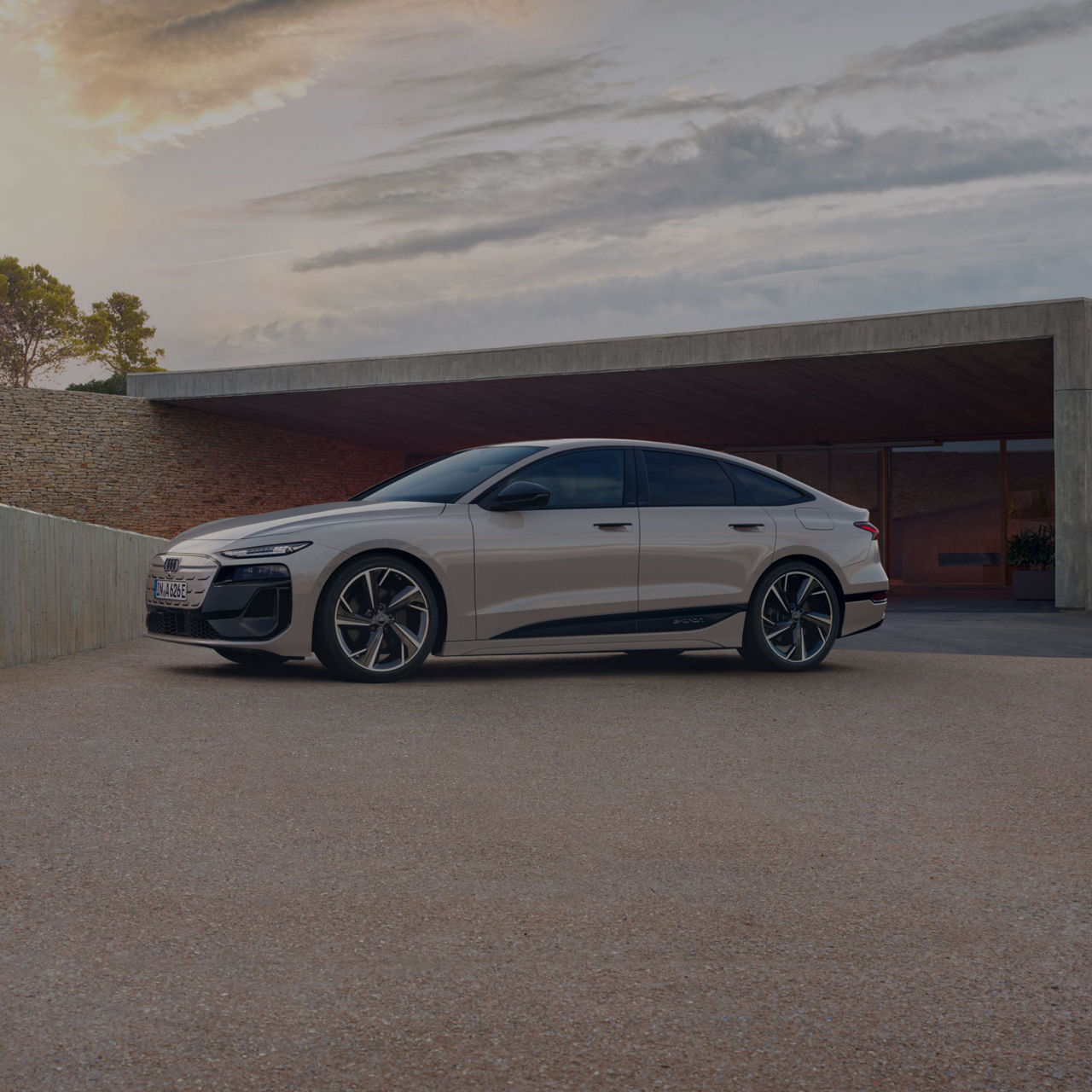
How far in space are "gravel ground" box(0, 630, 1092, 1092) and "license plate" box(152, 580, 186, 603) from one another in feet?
3.62

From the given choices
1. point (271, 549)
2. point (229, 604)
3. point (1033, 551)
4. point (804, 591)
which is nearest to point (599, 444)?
point (804, 591)

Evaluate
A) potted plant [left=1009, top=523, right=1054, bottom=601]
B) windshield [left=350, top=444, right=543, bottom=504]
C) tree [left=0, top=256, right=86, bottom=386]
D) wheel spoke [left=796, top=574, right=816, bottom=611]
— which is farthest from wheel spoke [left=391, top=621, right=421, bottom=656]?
tree [left=0, top=256, right=86, bottom=386]

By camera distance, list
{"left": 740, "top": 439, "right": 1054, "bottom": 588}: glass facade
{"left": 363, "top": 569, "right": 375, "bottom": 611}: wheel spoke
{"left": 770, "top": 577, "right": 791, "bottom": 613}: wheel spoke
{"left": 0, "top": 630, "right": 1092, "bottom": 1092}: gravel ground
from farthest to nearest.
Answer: {"left": 740, "top": 439, "right": 1054, "bottom": 588}: glass facade
{"left": 770, "top": 577, "right": 791, "bottom": 613}: wheel spoke
{"left": 363, "top": 569, "right": 375, "bottom": 611}: wheel spoke
{"left": 0, "top": 630, "right": 1092, "bottom": 1092}: gravel ground

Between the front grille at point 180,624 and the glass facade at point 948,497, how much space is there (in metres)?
22.8

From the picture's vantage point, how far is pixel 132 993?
3.16m

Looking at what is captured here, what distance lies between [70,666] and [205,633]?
2.08 metres

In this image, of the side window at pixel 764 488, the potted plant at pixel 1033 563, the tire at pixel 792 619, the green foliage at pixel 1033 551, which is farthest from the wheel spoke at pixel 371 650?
the green foliage at pixel 1033 551

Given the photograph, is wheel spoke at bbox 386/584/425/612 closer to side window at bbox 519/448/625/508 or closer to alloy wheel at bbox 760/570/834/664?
side window at bbox 519/448/625/508

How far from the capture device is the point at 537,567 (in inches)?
344

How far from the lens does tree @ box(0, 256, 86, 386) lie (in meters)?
68.1

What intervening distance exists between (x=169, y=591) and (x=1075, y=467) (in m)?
12.9

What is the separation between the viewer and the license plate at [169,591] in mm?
8523

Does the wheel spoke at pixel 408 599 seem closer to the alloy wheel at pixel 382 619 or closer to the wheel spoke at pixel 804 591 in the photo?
the alloy wheel at pixel 382 619

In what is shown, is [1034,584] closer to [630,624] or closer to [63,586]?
[630,624]
